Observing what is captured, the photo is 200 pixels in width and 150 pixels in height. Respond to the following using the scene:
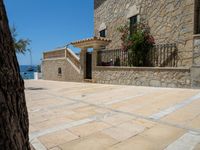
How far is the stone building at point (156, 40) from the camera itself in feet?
24.1

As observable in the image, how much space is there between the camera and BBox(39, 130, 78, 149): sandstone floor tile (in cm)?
245

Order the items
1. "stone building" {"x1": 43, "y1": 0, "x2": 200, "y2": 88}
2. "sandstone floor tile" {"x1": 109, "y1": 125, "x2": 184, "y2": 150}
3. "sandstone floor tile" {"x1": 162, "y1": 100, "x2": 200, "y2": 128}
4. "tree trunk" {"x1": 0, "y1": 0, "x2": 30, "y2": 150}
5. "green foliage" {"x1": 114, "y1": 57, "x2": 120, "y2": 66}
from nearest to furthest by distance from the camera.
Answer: "tree trunk" {"x1": 0, "y1": 0, "x2": 30, "y2": 150}, "sandstone floor tile" {"x1": 109, "y1": 125, "x2": 184, "y2": 150}, "sandstone floor tile" {"x1": 162, "y1": 100, "x2": 200, "y2": 128}, "stone building" {"x1": 43, "y1": 0, "x2": 200, "y2": 88}, "green foliage" {"x1": 114, "y1": 57, "x2": 120, "y2": 66}

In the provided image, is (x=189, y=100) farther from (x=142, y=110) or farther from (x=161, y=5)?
(x=161, y=5)

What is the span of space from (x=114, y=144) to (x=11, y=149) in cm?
154

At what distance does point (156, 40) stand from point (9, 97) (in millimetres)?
9748

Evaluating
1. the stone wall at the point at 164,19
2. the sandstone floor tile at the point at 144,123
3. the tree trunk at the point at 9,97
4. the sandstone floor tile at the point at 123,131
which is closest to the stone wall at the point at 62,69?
the stone wall at the point at 164,19

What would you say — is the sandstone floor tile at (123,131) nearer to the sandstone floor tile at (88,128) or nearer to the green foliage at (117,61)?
the sandstone floor tile at (88,128)

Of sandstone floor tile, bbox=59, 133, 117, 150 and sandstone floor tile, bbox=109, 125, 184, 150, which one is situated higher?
sandstone floor tile, bbox=109, 125, 184, 150

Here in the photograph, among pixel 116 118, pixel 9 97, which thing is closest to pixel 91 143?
pixel 116 118

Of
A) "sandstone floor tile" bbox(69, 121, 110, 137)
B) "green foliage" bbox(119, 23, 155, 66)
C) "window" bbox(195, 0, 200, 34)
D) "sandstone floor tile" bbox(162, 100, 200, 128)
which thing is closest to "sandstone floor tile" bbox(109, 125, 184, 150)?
"sandstone floor tile" bbox(162, 100, 200, 128)

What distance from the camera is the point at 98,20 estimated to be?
50.3 ft

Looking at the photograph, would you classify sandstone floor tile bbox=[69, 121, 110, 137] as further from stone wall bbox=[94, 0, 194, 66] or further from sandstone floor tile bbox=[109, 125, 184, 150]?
stone wall bbox=[94, 0, 194, 66]

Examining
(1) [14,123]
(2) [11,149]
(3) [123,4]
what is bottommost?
(2) [11,149]

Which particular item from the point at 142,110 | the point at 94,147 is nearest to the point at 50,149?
the point at 94,147
